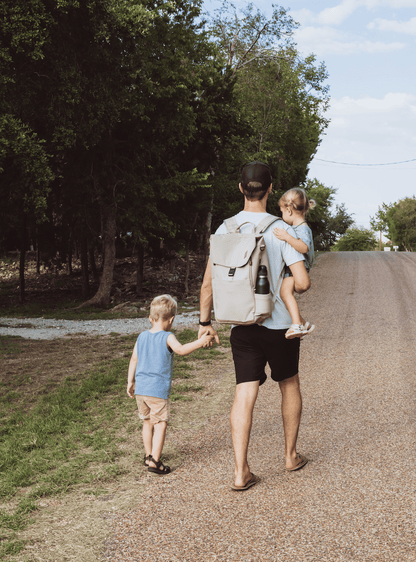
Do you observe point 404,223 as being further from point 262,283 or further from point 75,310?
point 262,283

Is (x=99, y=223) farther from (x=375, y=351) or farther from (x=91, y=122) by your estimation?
(x=375, y=351)

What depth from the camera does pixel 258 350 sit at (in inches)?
133

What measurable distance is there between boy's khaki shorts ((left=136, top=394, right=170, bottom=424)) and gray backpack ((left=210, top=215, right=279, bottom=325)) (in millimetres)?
938

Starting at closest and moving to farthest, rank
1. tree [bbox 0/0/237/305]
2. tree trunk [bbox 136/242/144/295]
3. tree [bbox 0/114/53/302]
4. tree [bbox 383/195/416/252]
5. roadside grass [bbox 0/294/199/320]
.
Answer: tree [bbox 0/114/53/302] → tree [bbox 0/0/237/305] → roadside grass [bbox 0/294/199/320] → tree trunk [bbox 136/242/144/295] → tree [bbox 383/195/416/252]

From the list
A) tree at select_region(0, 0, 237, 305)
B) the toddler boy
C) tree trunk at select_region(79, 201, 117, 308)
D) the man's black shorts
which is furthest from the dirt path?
tree trunk at select_region(79, 201, 117, 308)

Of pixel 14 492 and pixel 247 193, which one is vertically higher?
pixel 247 193

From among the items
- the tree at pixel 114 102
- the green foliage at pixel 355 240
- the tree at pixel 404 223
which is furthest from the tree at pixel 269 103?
the green foliage at pixel 355 240

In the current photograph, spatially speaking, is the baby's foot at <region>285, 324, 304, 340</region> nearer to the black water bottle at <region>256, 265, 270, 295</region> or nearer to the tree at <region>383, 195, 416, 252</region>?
the black water bottle at <region>256, 265, 270, 295</region>

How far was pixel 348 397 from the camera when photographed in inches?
226

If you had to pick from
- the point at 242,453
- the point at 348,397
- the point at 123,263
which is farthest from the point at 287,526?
the point at 123,263

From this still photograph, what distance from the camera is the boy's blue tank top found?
3.75 meters

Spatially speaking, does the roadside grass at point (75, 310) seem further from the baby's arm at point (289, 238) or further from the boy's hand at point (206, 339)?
the baby's arm at point (289, 238)

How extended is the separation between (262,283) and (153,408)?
1.33 meters

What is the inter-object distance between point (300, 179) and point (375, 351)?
28.5 metres
